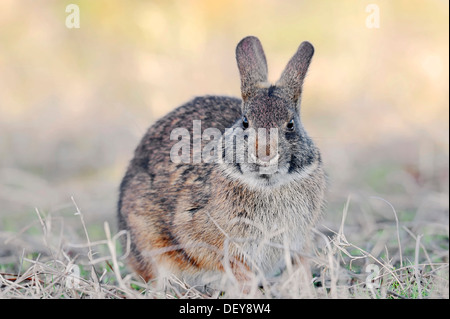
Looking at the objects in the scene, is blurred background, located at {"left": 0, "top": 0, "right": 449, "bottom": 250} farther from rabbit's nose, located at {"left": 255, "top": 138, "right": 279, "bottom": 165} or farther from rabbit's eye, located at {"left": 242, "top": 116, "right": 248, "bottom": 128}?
rabbit's nose, located at {"left": 255, "top": 138, "right": 279, "bottom": 165}

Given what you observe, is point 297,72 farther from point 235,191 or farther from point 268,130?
point 235,191

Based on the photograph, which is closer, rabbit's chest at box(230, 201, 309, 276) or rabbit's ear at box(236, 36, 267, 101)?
→ rabbit's chest at box(230, 201, 309, 276)

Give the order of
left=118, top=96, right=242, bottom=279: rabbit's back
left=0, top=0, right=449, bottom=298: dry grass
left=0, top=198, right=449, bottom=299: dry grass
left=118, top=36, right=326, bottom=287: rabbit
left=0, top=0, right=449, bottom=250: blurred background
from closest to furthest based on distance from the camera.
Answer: left=0, top=198, right=449, bottom=299: dry grass
left=118, top=36, right=326, bottom=287: rabbit
left=118, top=96, right=242, bottom=279: rabbit's back
left=0, top=0, right=449, bottom=298: dry grass
left=0, top=0, right=449, bottom=250: blurred background

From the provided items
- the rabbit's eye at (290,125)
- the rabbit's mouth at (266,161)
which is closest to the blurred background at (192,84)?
the rabbit's eye at (290,125)

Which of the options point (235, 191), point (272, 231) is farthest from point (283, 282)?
point (235, 191)

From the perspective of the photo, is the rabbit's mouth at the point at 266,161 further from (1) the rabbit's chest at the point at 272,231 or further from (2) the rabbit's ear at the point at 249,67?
(2) the rabbit's ear at the point at 249,67

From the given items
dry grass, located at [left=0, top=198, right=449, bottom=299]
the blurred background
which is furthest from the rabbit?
the blurred background
